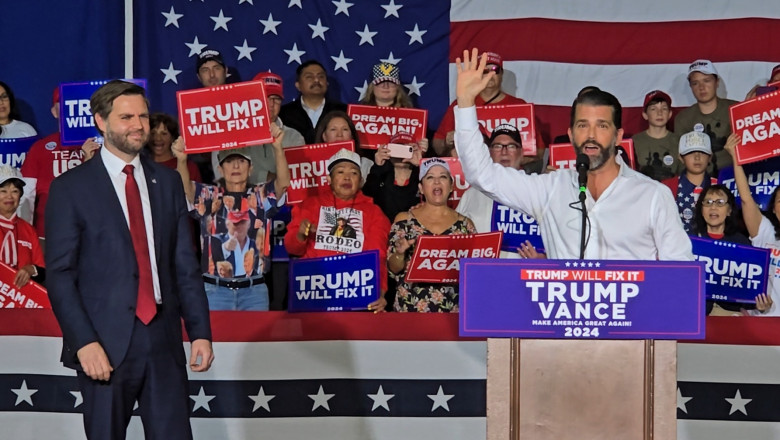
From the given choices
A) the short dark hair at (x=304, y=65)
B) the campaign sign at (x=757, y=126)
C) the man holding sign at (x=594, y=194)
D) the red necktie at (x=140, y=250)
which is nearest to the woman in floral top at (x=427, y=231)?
the short dark hair at (x=304, y=65)

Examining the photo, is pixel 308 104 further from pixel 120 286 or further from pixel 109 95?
pixel 120 286

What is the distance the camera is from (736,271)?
7.05 metres

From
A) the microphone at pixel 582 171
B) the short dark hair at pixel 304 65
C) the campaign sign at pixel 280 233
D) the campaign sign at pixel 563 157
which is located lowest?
the campaign sign at pixel 280 233

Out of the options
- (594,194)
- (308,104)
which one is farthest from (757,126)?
(594,194)

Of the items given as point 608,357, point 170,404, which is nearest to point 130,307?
point 170,404

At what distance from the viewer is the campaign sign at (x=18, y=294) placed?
706 cm

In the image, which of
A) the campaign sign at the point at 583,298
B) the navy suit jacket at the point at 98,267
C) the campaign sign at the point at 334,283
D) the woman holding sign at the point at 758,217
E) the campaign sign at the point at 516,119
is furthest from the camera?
the campaign sign at the point at 516,119

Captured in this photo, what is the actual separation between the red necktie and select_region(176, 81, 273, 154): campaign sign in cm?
312

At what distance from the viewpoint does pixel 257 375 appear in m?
6.22

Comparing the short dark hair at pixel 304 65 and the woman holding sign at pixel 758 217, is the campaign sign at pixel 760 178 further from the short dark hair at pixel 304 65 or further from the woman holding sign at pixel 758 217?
the short dark hair at pixel 304 65

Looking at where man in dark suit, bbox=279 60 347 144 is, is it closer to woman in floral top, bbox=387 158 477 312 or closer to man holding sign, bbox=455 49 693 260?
woman in floral top, bbox=387 158 477 312

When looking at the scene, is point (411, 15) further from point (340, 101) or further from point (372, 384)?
point (372, 384)

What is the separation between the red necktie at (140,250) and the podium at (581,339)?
1219mm

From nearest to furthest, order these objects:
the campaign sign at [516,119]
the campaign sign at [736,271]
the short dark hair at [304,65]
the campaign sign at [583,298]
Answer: the campaign sign at [583,298]
the campaign sign at [736,271]
the campaign sign at [516,119]
the short dark hair at [304,65]
